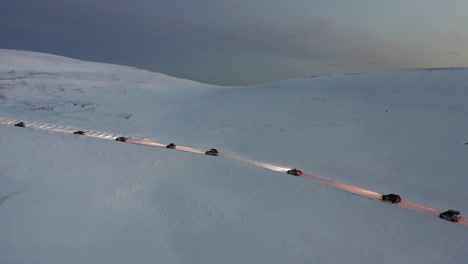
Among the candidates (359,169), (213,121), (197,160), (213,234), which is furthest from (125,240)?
(213,121)

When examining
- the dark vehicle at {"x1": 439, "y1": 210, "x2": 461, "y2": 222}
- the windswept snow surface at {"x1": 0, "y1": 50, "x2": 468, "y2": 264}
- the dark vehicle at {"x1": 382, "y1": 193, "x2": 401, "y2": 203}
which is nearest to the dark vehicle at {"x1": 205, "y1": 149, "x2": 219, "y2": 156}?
the windswept snow surface at {"x1": 0, "y1": 50, "x2": 468, "y2": 264}

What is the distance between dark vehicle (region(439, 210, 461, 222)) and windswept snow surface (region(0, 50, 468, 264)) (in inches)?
18.0

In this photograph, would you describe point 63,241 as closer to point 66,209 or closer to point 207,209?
point 66,209

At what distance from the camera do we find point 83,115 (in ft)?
114

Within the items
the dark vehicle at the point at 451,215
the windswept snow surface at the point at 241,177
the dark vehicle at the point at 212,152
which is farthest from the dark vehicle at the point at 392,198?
the dark vehicle at the point at 212,152

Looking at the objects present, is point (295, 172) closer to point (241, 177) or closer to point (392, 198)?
point (241, 177)

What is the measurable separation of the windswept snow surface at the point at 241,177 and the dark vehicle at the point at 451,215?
0.46 m

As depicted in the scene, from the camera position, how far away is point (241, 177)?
68.6 feet

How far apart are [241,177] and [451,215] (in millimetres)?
9822

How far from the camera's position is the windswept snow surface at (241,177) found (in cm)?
1423

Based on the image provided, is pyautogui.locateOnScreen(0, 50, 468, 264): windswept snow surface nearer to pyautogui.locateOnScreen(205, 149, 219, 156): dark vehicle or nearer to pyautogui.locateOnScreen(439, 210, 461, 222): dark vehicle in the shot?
pyautogui.locateOnScreen(439, 210, 461, 222): dark vehicle

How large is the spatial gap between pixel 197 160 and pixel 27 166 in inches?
362

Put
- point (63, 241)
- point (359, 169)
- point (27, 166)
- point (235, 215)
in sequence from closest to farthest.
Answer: point (63, 241), point (235, 215), point (27, 166), point (359, 169)

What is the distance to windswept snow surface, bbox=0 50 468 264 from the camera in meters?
14.2
